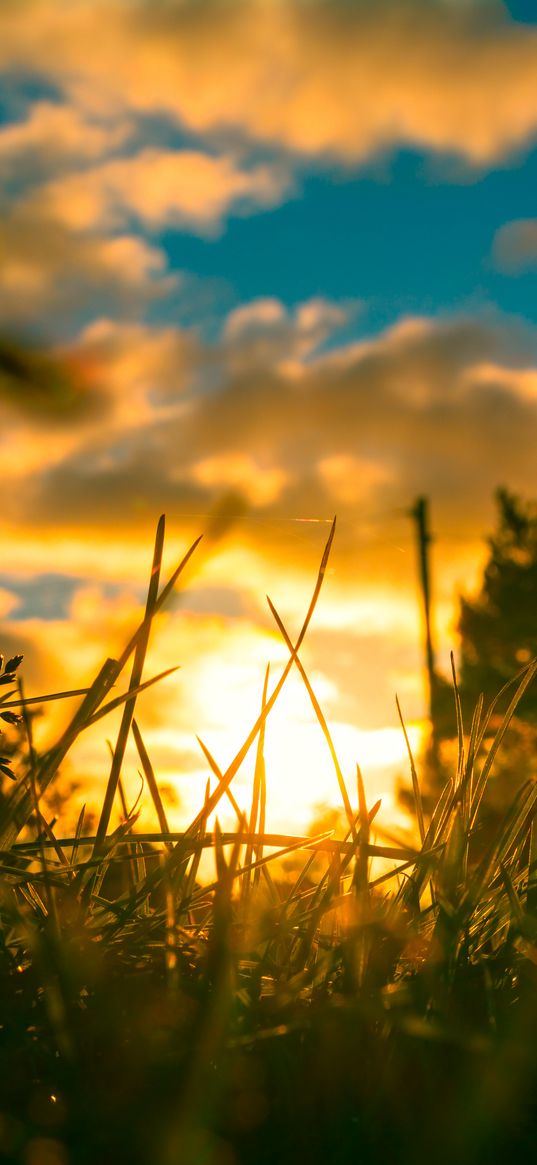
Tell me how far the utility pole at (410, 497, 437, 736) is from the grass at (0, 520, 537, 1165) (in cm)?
1922

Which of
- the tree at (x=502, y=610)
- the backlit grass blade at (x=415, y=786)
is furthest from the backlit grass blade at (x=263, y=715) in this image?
the tree at (x=502, y=610)

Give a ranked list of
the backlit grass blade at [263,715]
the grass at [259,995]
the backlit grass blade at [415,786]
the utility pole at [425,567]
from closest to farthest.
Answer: the grass at [259,995] < the backlit grass blade at [263,715] < the backlit grass blade at [415,786] < the utility pole at [425,567]

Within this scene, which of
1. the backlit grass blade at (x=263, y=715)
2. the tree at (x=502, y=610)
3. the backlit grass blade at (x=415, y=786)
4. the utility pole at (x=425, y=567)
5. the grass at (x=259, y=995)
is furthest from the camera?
the tree at (x=502, y=610)

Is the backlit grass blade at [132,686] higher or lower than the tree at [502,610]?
lower

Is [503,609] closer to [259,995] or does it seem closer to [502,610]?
[502,610]

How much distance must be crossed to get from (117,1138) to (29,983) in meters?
0.16

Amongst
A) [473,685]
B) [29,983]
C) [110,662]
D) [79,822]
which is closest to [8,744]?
[79,822]

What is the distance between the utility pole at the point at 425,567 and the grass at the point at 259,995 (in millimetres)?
19220

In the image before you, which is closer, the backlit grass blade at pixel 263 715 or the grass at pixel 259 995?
the grass at pixel 259 995

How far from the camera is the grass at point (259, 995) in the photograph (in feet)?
1.35

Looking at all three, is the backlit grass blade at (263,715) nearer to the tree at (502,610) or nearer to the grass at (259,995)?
the grass at (259,995)

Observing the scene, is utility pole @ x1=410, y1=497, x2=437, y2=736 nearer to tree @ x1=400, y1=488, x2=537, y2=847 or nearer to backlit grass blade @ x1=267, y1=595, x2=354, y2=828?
tree @ x1=400, y1=488, x2=537, y2=847

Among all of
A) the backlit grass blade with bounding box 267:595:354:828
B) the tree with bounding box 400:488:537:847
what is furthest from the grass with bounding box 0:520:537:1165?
the tree with bounding box 400:488:537:847

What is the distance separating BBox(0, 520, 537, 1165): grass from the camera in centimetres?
41
